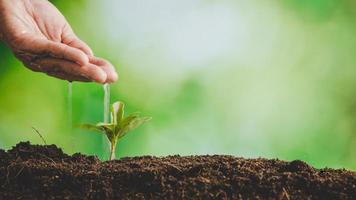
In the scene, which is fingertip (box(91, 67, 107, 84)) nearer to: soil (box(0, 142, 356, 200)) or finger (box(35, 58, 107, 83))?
finger (box(35, 58, 107, 83))

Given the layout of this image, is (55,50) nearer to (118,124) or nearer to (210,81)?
(118,124)

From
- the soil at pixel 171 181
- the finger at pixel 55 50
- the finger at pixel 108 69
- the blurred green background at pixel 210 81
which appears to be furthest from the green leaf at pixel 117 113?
the blurred green background at pixel 210 81

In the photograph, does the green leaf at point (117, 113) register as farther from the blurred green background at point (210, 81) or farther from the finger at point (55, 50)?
the blurred green background at point (210, 81)

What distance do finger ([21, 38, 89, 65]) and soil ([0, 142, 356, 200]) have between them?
1.09ft

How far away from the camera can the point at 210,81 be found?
266 centimetres

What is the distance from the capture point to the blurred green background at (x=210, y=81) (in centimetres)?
264

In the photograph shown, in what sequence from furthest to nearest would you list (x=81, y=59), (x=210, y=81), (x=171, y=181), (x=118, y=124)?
(x=210, y=81), (x=118, y=124), (x=81, y=59), (x=171, y=181)

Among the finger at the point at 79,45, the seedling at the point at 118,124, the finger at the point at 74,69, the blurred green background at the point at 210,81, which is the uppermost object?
the blurred green background at the point at 210,81

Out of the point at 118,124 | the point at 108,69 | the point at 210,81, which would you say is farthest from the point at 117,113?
the point at 210,81

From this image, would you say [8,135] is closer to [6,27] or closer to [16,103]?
[16,103]

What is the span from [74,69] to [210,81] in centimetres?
114

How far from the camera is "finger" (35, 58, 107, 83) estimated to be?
1.61 meters

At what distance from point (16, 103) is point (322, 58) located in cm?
158

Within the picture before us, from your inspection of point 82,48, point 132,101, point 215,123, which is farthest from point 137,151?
point 82,48
